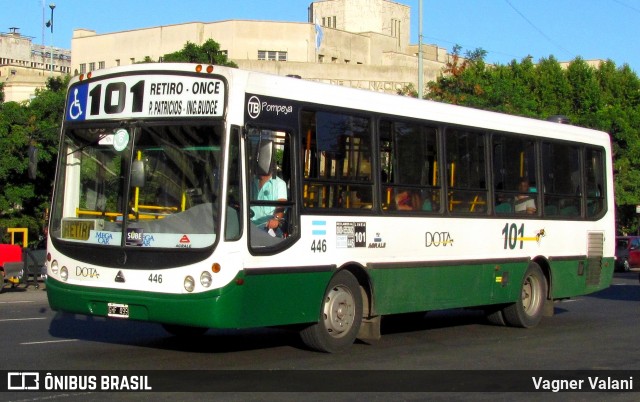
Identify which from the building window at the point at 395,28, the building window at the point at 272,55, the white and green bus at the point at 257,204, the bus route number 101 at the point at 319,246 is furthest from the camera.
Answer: the building window at the point at 395,28

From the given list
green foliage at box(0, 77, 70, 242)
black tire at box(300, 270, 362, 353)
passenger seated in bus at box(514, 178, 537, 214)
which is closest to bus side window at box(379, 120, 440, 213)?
black tire at box(300, 270, 362, 353)

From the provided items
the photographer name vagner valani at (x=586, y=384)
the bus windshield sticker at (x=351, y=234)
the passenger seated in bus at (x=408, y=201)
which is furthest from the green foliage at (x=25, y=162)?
the photographer name vagner valani at (x=586, y=384)

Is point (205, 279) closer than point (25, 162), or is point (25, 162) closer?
point (205, 279)

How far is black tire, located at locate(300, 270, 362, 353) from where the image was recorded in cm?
1180

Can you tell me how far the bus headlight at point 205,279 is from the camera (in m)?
10.4

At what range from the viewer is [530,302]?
16141mm

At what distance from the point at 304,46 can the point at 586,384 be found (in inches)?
2802

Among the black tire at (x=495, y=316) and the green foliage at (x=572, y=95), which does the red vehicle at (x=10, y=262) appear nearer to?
the black tire at (x=495, y=316)

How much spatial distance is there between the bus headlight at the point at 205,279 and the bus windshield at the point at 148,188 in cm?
30

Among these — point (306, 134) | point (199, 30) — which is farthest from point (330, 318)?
point (199, 30)

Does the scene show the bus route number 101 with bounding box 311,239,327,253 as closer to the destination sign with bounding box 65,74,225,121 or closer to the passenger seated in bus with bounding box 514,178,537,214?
the destination sign with bounding box 65,74,225,121

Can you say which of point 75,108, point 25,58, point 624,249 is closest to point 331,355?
point 75,108

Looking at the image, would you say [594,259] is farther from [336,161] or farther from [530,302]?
[336,161]

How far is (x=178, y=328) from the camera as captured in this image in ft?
42.4
